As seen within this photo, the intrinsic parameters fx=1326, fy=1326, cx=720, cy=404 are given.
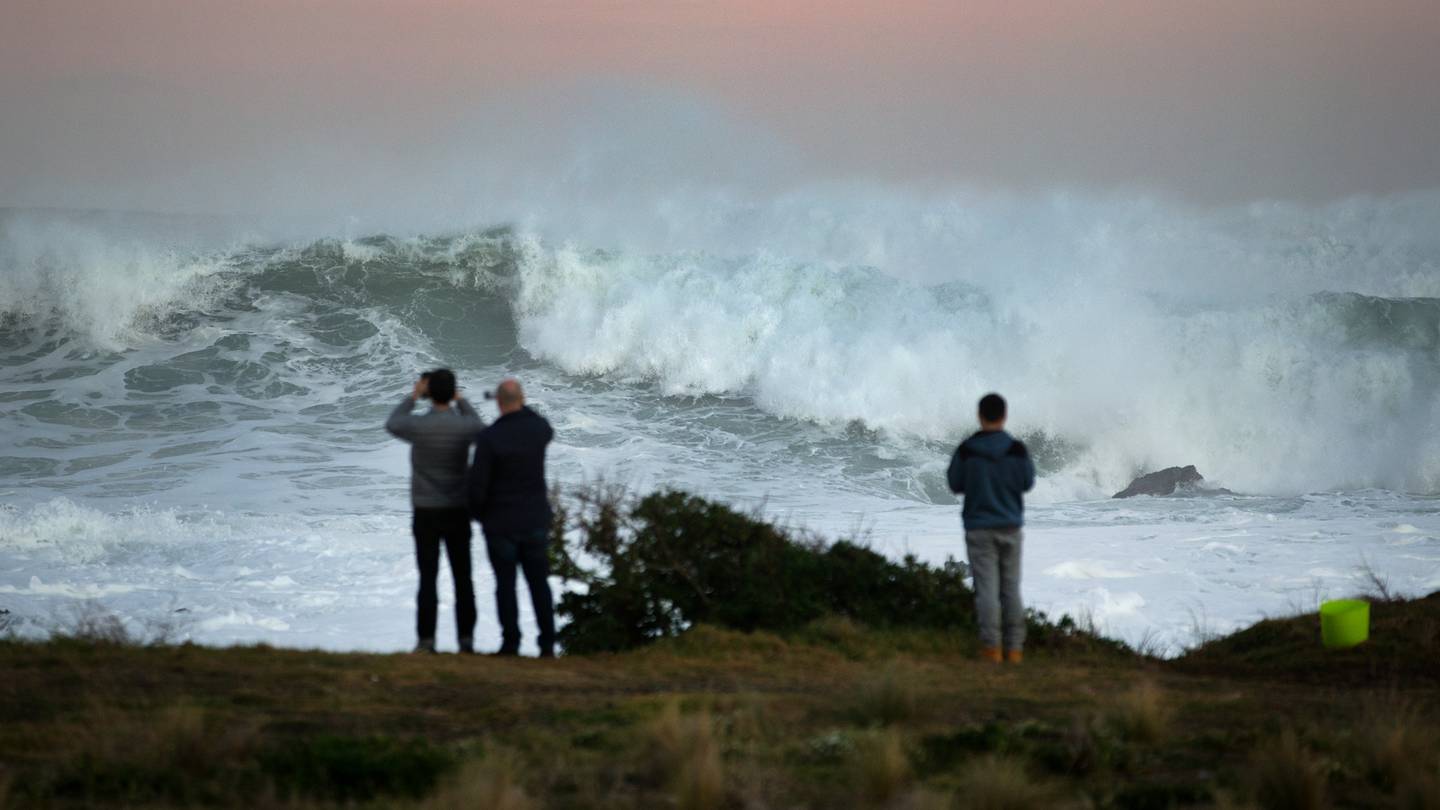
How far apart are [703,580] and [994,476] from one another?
7.77 feet

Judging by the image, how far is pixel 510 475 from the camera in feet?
27.7

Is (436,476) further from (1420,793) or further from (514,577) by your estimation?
(1420,793)

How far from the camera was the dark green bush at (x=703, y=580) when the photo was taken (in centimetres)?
958

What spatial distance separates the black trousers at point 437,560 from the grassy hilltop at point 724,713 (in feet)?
2.22

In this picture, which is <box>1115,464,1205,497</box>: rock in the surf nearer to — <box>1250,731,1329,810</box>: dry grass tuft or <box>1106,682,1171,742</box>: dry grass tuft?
<box>1106,682,1171,742</box>: dry grass tuft

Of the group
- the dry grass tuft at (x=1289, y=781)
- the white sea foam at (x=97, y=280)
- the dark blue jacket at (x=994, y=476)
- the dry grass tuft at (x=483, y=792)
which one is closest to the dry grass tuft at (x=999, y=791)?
the dry grass tuft at (x=1289, y=781)

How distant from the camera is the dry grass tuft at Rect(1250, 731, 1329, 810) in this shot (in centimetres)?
494

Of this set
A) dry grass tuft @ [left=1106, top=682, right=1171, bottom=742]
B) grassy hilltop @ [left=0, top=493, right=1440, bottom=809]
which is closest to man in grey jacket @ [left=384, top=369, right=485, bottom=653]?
grassy hilltop @ [left=0, top=493, right=1440, bottom=809]

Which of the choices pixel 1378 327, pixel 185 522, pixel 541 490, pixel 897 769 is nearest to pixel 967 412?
pixel 1378 327

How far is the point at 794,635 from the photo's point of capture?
9.16m

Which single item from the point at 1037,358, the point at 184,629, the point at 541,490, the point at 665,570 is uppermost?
the point at 1037,358

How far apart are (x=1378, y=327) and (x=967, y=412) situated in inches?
406

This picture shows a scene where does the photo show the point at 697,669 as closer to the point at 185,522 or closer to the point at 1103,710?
the point at 1103,710

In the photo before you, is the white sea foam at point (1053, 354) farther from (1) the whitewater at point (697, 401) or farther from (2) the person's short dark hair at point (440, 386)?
(2) the person's short dark hair at point (440, 386)
